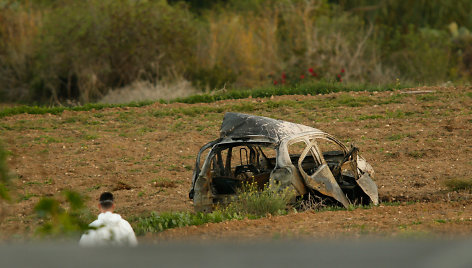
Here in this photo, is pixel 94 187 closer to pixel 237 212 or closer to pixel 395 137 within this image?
pixel 237 212

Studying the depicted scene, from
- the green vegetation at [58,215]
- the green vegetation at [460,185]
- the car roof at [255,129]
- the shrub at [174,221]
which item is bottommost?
the green vegetation at [460,185]

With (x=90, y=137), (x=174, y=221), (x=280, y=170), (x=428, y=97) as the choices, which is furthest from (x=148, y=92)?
(x=174, y=221)

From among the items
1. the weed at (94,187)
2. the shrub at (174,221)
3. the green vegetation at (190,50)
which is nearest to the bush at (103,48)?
the green vegetation at (190,50)

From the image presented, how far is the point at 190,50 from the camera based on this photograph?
104 ft

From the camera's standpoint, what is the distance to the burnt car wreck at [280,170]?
9797 millimetres

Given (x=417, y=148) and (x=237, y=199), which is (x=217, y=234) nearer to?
(x=237, y=199)

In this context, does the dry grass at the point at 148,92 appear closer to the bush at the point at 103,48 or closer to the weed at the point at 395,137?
the bush at the point at 103,48

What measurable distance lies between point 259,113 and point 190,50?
11.8m

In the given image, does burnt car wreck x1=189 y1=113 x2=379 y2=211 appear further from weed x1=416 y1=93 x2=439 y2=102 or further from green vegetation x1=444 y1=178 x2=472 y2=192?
weed x1=416 y1=93 x2=439 y2=102

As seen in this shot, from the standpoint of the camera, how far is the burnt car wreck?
980 centimetres

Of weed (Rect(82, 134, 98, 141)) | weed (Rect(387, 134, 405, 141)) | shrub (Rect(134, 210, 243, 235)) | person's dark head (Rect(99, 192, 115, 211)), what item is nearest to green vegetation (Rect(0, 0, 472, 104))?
weed (Rect(387, 134, 405, 141))

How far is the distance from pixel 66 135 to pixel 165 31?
12.7 meters

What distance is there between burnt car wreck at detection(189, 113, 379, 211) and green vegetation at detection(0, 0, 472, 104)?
52.0 ft

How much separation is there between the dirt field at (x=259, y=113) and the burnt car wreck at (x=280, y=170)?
1.84ft
